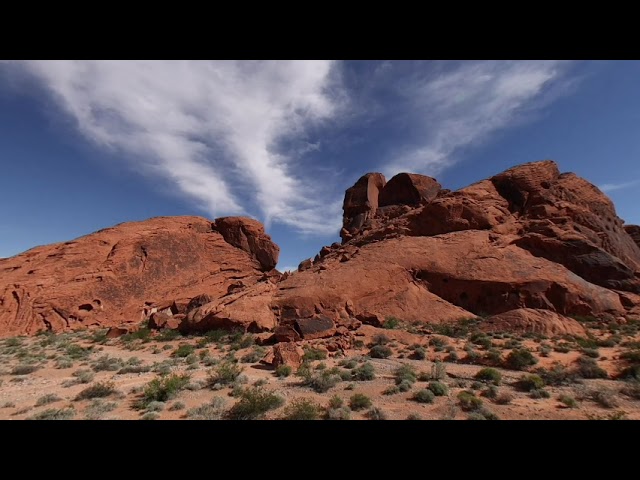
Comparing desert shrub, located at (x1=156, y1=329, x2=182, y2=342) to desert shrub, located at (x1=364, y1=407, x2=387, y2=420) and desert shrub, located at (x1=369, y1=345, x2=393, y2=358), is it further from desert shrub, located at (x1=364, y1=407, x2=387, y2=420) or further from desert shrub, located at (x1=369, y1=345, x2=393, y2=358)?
desert shrub, located at (x1=364, y1=407, x2=387, y2=420)

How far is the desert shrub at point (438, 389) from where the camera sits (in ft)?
30.8

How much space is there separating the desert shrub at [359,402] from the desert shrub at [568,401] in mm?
4995

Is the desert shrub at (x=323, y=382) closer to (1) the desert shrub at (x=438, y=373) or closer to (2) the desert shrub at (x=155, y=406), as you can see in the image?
(1) the desert shrub at (x=438, y=373)

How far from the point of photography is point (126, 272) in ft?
110

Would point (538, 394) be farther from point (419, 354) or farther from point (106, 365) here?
point (106, 365)

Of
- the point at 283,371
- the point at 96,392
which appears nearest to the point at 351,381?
the point at 283,371

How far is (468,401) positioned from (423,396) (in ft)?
3.70

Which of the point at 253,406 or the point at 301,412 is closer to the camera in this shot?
the point at 301,412

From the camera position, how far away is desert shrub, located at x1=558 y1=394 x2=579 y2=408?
841cm

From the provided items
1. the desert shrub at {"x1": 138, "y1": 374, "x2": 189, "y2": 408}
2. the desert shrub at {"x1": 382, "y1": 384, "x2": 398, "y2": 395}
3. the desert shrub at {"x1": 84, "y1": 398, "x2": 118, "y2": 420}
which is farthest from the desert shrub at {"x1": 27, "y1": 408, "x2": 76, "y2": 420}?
the desert shrub at {"x1": 382, "y1": 384, "x2": 398, "y2": 395}

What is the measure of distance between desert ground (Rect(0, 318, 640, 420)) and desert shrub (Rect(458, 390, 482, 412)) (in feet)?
0.08

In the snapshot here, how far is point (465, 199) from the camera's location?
96.4ft

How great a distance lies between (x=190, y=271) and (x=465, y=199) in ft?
95.6

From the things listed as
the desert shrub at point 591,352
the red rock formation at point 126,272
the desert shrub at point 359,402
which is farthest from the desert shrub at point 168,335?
the desert shrub at point 591,352
